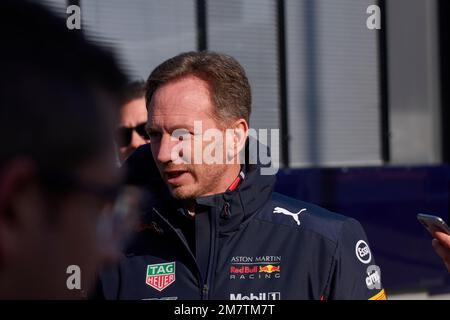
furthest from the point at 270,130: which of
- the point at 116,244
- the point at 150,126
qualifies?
the point at 116,244

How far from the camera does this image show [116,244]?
103 cm

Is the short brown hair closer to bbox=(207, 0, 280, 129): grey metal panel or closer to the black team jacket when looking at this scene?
the black team jacket

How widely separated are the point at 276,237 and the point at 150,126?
0.50 m

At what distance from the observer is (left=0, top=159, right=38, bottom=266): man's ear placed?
0.83 metres

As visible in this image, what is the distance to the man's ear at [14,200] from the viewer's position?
826 millimetres

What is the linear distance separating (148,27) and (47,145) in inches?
157

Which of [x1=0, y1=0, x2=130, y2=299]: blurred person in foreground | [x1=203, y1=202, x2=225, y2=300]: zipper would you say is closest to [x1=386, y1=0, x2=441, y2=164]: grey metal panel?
[x1=203, y1=202, x2=225, y2=300]: zipper

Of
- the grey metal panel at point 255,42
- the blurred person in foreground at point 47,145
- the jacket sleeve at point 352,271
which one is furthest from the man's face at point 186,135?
the grey metal panel at point 255,42

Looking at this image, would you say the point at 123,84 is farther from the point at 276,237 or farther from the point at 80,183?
the point at 276,237

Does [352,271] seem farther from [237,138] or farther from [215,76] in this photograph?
[215,76]

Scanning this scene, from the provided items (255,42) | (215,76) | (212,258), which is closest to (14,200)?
(212,258)

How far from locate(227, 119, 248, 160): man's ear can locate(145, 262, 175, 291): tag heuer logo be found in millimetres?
397

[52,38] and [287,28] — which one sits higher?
[287,28]

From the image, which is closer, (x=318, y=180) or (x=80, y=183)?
(x=80, y=183)
